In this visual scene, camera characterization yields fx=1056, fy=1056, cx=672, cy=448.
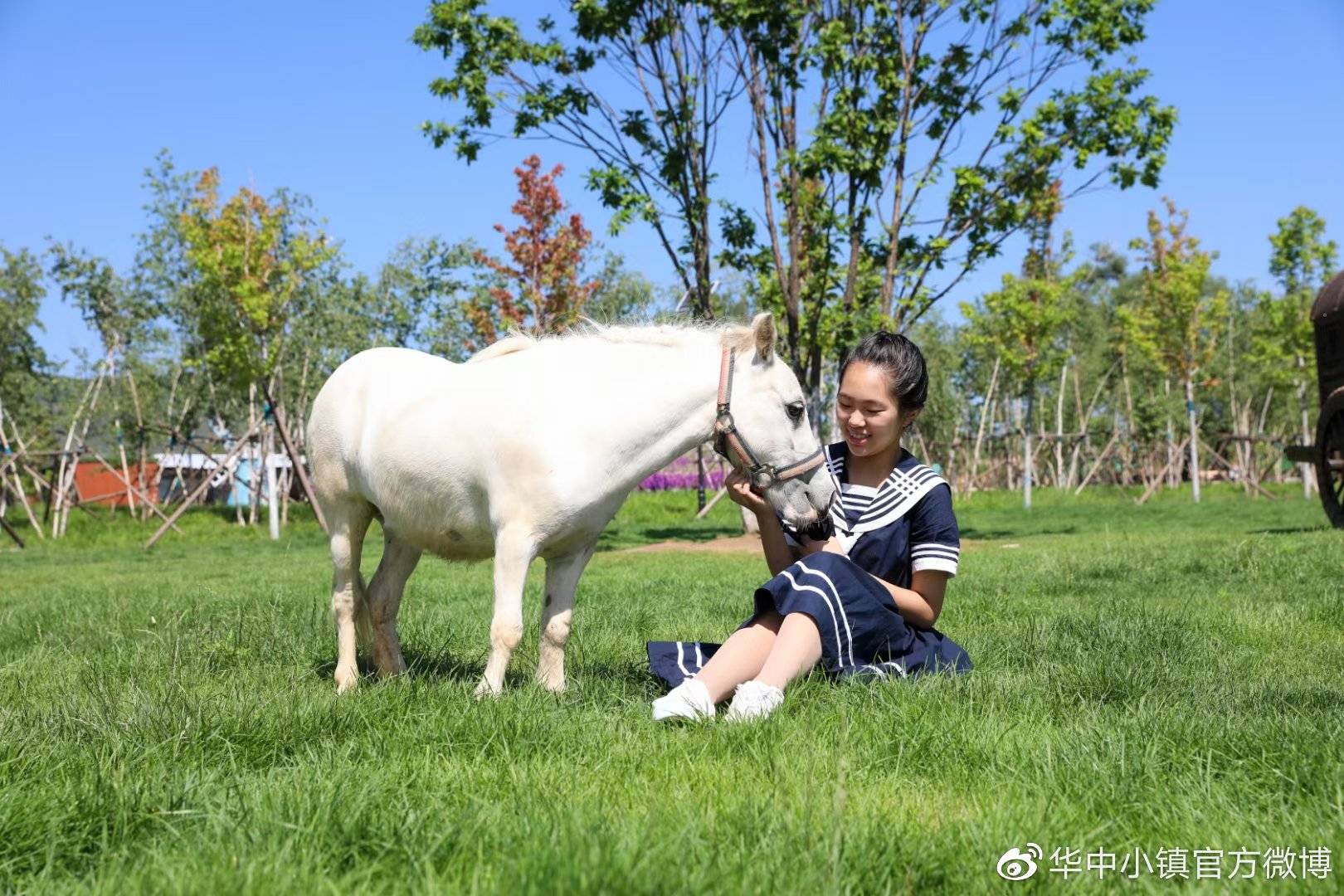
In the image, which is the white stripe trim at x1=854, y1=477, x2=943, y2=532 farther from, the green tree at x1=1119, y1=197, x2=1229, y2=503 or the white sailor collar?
the green tree at x1=1119, y1=197, x2=1229, y2=503

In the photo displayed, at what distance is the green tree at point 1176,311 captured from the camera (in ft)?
90.0

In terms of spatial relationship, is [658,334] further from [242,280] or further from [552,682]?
[242,280]

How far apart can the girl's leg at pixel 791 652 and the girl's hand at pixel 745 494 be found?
0.49 m

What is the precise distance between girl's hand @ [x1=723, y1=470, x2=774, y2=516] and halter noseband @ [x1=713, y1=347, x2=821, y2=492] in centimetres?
5

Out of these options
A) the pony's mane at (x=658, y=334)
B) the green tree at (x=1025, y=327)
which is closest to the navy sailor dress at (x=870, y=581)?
the pony's mane at (x=658, y=334)

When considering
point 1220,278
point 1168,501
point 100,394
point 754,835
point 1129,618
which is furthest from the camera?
point 1220,278

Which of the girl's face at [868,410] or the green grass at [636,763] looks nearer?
the green grass at [636,763]

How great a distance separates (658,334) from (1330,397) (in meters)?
12.6

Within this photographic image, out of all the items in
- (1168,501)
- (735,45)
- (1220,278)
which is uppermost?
(1220,278)

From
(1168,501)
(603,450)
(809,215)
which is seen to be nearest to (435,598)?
(603,450)

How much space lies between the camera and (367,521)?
17.1ft

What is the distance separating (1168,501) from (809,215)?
53.3 feet

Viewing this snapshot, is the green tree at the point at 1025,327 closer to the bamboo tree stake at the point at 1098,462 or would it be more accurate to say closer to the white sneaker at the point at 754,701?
the bamboo tree stake at the point at 1098,462

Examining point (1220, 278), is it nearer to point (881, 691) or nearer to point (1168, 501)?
point (1168, 501)
